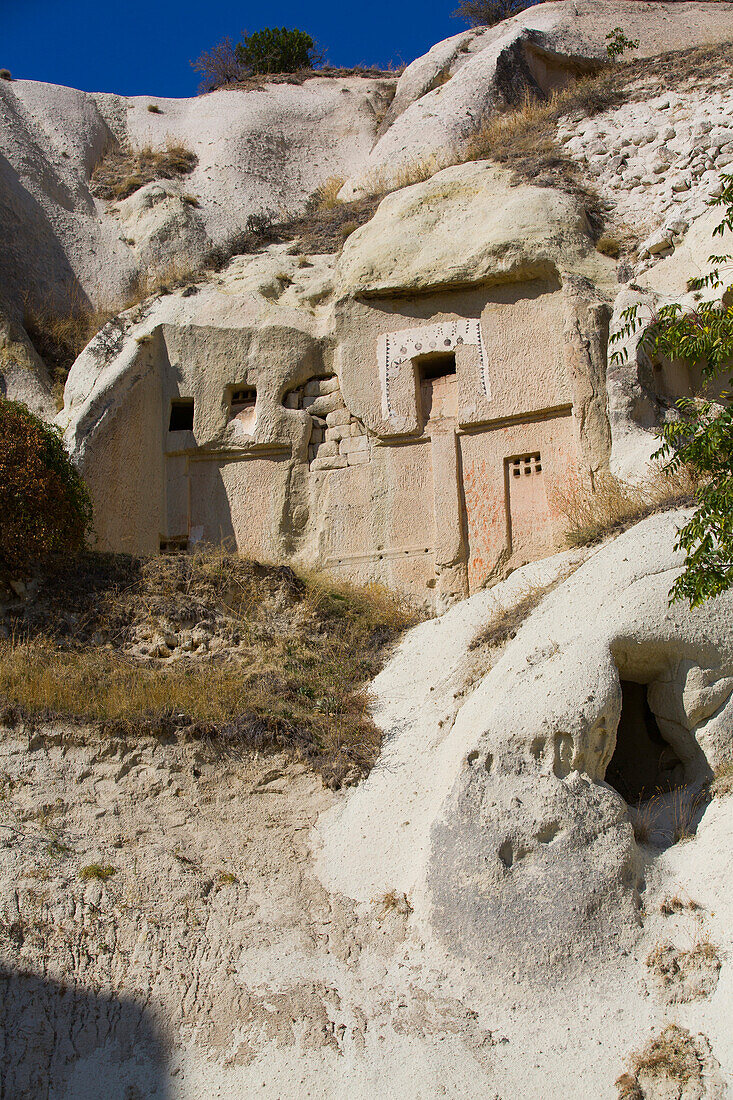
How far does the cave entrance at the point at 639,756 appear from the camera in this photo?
7793 millimetres

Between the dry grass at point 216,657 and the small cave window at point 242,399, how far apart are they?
2.59 metres

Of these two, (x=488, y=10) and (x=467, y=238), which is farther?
(x=488, y=10)

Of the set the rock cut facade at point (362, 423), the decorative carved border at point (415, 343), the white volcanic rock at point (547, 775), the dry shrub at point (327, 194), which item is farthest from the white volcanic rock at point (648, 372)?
the dry shrub at point (327, 194)

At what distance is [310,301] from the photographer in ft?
47.8

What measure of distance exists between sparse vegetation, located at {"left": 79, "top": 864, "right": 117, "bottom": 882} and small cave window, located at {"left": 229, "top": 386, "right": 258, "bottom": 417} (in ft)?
25.3

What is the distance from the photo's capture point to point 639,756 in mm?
8172

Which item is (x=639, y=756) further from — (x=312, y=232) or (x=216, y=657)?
(x=312, y=232)

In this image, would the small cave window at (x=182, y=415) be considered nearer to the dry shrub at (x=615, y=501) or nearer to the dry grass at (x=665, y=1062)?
the dry shrub at (x=615, y=501)

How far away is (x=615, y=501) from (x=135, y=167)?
45.4 ft

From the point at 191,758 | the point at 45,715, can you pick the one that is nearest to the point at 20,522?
the point at 45,715

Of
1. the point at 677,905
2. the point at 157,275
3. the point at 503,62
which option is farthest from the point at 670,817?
the point at 503,62

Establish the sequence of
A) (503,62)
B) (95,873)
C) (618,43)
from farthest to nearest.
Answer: (618,43)
(503,62)
(95,873)

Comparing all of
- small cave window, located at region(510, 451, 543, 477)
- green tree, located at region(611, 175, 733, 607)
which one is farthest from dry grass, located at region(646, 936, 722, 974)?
small cave window, located at region(510, 451, 543, 477)

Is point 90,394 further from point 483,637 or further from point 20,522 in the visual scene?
point 483,637
